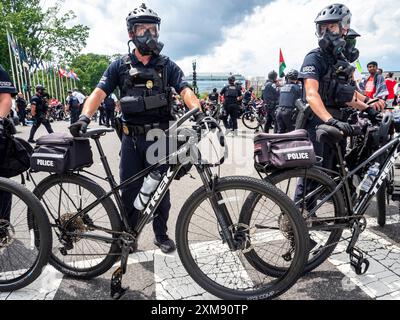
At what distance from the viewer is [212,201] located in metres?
2.16

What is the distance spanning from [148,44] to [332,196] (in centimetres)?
194

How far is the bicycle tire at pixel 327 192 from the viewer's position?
234cm

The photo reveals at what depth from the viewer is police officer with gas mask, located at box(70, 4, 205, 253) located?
262 centimetres

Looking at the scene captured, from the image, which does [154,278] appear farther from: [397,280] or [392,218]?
[392,218]

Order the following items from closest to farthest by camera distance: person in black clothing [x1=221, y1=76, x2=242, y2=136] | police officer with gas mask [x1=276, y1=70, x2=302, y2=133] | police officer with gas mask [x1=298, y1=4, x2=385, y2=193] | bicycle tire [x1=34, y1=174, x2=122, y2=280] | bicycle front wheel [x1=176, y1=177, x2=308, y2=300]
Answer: bicycle front wheel [x1=176, y1=177, x2=308, y2=300], bicycle tire [x1=34, y1=174, x2=122, y2=280], police officer with gas mask [x1=298, y1=4, x2=385, y2=193], police officer with gas mask [x1=276, y1=70, x2=302, y2=133], person in black clothing [x1=221, y1=76, x2=242, y2=136]

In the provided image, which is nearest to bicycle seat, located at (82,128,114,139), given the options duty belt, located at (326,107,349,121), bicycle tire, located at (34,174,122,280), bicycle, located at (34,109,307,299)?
bicycle, located at (34,109,307,299)

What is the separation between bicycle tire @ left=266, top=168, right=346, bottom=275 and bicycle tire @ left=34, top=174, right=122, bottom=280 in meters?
1.23

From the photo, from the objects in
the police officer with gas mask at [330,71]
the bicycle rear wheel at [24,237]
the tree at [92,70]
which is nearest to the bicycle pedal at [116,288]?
the bicycle rear wheel at [24,237]

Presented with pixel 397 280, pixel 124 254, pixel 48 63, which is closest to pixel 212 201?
pixel 124 254

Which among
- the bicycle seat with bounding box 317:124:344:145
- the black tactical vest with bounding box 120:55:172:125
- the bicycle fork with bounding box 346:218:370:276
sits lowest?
the bicycle fork with bounding box 346:218:370:276

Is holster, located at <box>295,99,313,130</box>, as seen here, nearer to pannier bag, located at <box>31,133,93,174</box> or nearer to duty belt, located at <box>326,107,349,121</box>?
duty belt, located at <box>326,107,349,121</box>

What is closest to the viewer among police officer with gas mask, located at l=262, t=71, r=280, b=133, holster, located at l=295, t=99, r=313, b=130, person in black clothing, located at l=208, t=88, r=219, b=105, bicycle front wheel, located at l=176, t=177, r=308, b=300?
bicycle front wheel, located at l=176, t=177, r=308, b=300

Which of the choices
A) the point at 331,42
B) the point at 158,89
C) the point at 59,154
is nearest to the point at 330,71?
the point at 331,42

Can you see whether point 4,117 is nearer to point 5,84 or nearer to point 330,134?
point 5,84
